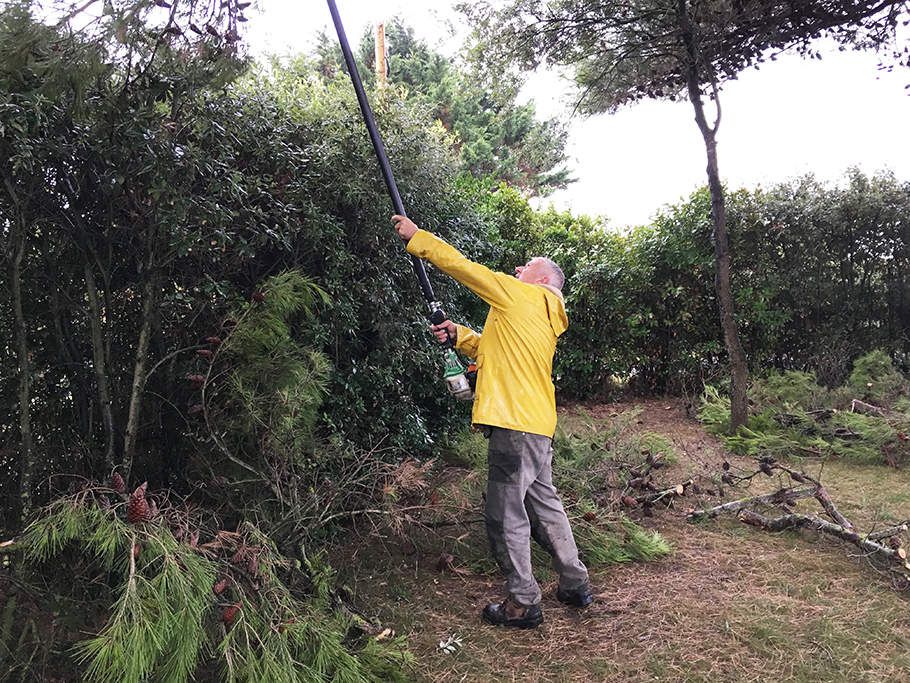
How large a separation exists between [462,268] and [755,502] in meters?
2.99

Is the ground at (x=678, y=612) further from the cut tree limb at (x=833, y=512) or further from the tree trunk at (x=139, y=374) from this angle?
the tree trunk at (x=139, y=374)

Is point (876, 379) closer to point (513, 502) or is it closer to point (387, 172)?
point (513, 502)

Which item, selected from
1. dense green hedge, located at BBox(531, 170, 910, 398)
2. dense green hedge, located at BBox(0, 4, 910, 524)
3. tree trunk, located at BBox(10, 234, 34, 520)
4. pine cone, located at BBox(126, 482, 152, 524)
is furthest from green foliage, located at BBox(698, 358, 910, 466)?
tree trunk, located at BBox(10, 234, 34, 520)

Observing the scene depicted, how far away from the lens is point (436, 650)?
311 cm

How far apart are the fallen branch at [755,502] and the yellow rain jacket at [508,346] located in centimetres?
195

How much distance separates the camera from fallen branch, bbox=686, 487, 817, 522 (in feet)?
14.6

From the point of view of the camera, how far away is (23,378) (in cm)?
278

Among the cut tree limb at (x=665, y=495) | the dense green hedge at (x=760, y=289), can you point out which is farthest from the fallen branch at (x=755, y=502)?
the dense green hedge at (x=760, y=289)

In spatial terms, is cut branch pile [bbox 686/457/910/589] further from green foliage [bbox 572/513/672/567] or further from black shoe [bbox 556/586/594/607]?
black shoe [bbox 556/586/594/607]

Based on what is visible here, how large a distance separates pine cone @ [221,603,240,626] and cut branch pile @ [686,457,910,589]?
3.42 metres

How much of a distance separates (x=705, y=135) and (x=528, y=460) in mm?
5131

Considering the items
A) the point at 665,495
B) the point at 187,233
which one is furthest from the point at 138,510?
the point at 665,495

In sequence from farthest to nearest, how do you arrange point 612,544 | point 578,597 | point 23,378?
point 612,544
point 578,597
point 23,378

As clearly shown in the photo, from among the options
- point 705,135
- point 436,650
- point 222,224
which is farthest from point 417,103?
point 436,650
